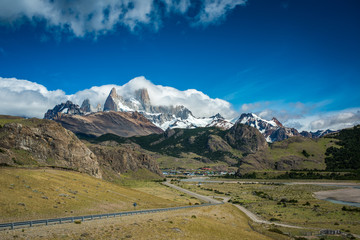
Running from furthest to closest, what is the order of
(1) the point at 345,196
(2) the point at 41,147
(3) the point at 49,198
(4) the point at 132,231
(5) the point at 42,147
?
1. (1) the point at 345,196
2. (5) the point at 42,147
3. (2) the point at 41,147
4. (3) the point at 49,198
5. (4) the point at 132,231

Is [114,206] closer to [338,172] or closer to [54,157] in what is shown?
[54,157]

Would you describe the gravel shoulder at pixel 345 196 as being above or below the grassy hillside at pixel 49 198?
below

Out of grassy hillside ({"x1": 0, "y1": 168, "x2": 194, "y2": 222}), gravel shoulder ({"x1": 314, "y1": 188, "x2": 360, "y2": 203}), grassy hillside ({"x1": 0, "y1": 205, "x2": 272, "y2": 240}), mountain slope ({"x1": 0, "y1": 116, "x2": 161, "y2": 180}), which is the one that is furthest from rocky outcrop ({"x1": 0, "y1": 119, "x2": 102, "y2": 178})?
gravel shoulder ({"x1": 314, "y1": 188, "x2": 360, "y2": 203})

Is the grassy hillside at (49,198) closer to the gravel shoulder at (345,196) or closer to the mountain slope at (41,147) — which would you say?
the mountain slope at (41,147)

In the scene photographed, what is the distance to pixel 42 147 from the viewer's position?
99.4m

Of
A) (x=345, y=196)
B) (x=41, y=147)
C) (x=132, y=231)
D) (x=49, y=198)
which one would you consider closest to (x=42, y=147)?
(x=41, y=147)

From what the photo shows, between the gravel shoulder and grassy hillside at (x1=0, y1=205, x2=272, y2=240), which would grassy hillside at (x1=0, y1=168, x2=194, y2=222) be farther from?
the gravel shoulder

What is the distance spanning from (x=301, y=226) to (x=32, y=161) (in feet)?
275

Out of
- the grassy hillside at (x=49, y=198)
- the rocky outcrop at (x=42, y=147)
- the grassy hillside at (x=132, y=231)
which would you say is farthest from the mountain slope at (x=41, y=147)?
the grassy hillside at (x=132, y=231)

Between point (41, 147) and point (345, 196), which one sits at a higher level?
point (41, 147)

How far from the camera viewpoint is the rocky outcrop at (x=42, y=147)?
86562 mm

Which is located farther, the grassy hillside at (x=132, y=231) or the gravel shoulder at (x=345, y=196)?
the gravel shoulder at (x=345, y=196)

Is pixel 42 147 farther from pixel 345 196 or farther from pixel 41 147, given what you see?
pixel 345 196

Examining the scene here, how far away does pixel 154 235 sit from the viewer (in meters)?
33.7
